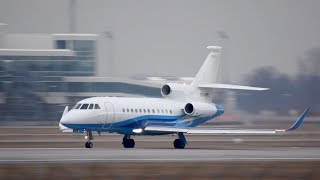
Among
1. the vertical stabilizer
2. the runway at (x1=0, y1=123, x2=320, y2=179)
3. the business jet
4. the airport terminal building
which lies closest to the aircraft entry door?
the business jet

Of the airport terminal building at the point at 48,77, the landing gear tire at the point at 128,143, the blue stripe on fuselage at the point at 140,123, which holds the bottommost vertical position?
the airport terminal building at the point at 48,77

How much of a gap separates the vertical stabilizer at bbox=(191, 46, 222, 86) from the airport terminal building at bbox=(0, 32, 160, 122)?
31825 mm

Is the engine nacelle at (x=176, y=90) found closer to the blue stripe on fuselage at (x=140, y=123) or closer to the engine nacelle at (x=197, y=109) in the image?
the engine nacelle at (x=197, y=109)

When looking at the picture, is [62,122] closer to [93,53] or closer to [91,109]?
[91,109]

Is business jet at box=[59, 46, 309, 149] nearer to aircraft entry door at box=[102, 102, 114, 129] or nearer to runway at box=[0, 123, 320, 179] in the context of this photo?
aircraft entry door at box=[102, 102, 114, 129]

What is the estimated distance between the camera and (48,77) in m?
113

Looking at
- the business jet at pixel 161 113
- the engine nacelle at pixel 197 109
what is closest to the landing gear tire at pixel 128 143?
the business jet at pixel 161 113

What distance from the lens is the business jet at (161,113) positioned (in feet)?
164

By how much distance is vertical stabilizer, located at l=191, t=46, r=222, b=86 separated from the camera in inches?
2280

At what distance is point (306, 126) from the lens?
79062mm

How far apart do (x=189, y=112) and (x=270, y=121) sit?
20.7m

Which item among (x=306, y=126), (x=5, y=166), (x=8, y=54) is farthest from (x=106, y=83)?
(x=5, y=166)

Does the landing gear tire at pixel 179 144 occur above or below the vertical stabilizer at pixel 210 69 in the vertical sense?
below

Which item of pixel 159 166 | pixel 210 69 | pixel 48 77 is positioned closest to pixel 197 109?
pixel 210 69
